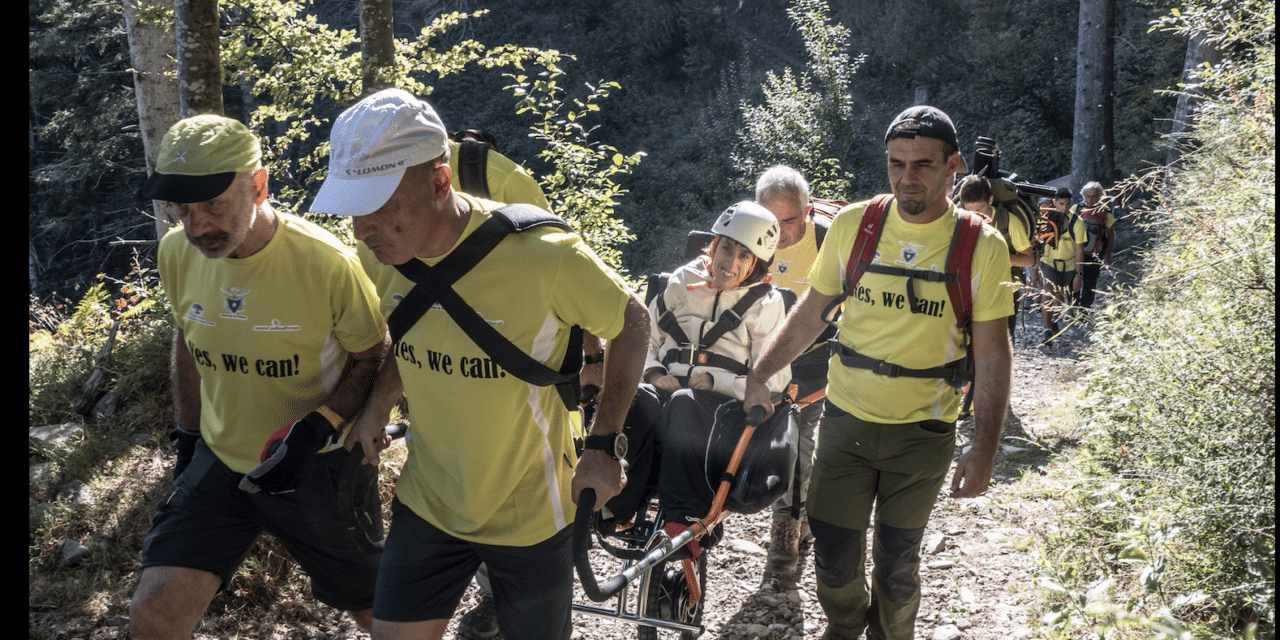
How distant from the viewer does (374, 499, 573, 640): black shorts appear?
2775mm

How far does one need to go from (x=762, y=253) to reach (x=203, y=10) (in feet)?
13.0

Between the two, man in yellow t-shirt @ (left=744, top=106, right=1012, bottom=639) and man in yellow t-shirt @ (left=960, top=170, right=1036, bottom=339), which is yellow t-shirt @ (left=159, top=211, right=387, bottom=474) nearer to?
man in yellow t-shirt @ (left=744, top=106, right=1012, bottom=639)

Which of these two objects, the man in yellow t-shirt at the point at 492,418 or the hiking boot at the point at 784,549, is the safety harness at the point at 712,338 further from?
the man in yellow t-shirt at the point at 492,418

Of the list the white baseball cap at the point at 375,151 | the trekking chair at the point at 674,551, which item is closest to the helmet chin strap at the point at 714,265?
the trekking chair at the point at 674,551

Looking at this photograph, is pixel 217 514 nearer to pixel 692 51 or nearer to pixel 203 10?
pixel 203 10

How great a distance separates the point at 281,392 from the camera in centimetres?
321

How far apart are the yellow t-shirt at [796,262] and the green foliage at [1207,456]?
2.00m

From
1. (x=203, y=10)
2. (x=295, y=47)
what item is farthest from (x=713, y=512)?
(x=295, y=47)

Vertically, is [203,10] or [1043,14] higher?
[1043,14]

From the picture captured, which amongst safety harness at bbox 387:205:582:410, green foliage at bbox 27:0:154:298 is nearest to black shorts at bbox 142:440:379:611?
safety harness at bbox 387:205:582:410

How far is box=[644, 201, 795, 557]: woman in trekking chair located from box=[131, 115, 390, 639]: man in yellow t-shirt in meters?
1.60

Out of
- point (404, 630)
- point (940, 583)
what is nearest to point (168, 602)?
point (404, 630)

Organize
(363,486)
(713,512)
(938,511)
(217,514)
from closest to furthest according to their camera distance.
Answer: (217,514)
(363,486)
(713,512)
(938,511)

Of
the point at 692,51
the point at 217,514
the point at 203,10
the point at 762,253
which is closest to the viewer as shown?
the point at 217,514
